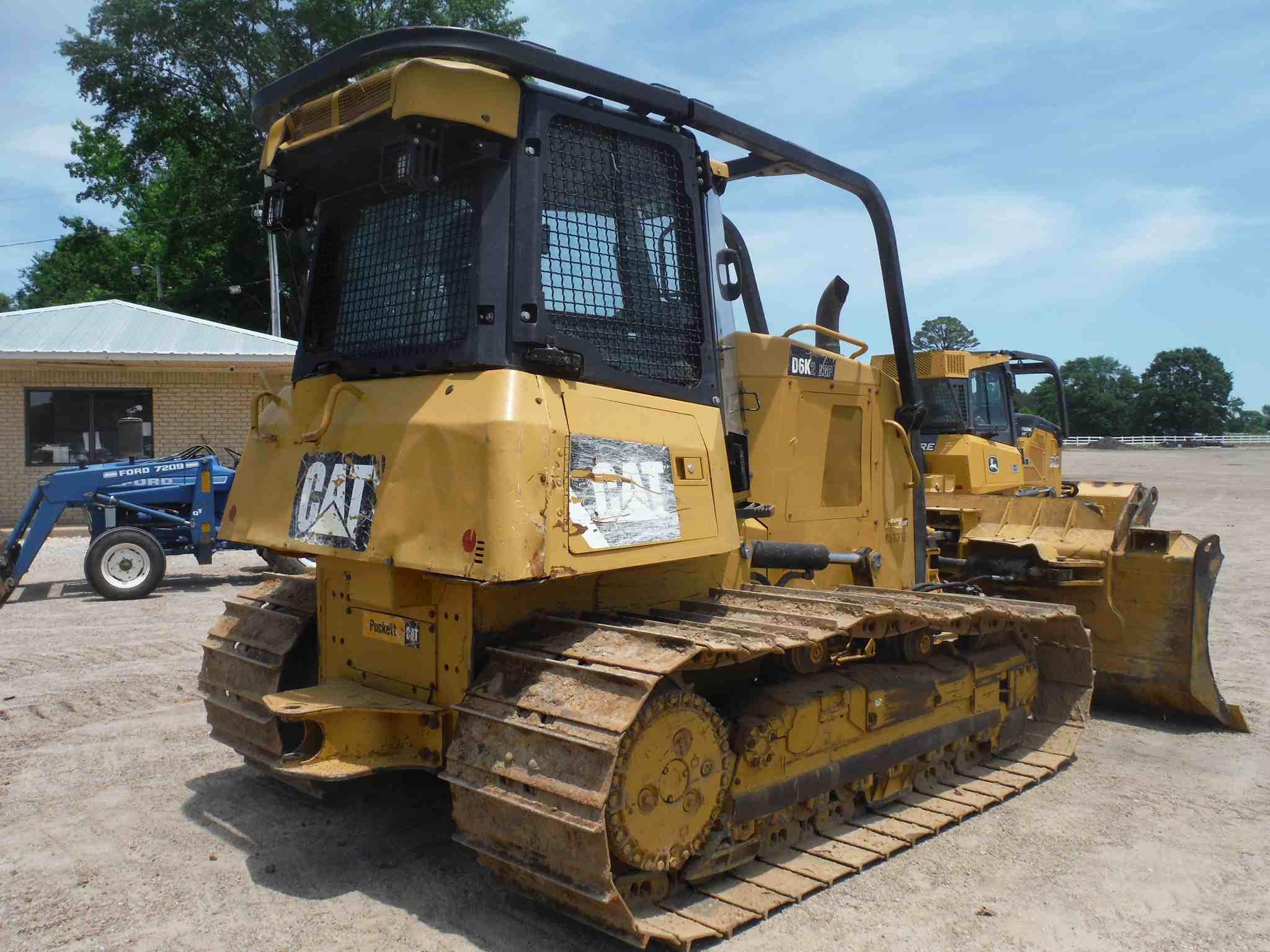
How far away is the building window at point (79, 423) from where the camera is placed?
58.1ft

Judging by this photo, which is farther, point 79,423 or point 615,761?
point 79,423

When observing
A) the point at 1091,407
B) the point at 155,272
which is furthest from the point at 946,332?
the point at 155,272

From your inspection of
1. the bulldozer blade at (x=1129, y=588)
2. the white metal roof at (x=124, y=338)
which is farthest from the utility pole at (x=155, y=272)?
the bulldozer blade at (x=1129, y=588)

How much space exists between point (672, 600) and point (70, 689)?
5.00 meters

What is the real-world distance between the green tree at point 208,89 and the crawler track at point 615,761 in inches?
1155

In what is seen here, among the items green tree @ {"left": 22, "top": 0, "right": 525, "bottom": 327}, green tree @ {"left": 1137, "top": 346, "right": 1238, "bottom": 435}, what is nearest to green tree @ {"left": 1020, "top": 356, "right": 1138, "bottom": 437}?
green tree @ {"left": 1137, "top": 346, "right": 1238, "bottom": 435}

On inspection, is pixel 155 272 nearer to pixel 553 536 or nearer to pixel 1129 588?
pixel 1129 588

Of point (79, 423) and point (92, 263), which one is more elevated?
point (92, 263)

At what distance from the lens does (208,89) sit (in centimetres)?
3262

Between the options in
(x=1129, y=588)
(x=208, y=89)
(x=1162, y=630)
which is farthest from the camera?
(x=208, y=89)

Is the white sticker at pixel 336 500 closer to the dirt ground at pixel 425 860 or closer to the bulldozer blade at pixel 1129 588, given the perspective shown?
the dirt ground at pixel 425 860

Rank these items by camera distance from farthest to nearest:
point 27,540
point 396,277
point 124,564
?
point 124,564, point 27,540, point 396,277

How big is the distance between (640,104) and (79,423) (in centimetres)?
1661

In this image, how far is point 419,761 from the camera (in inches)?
163
